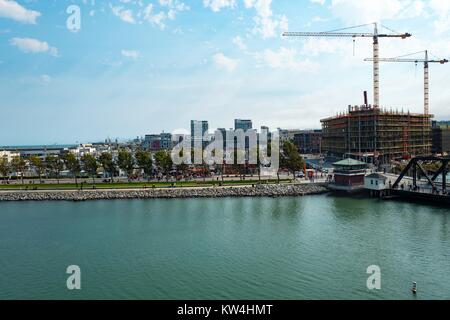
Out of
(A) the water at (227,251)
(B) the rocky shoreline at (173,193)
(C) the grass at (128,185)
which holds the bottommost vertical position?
(A) the water at (227,251)

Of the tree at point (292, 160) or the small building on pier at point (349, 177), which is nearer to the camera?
the small building on pier at point (349, 177)

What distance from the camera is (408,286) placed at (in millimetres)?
17234

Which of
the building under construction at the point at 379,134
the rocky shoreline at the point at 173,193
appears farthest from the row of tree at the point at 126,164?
the building under construction at the point at 379,134

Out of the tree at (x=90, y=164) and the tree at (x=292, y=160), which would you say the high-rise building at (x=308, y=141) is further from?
the tree at (x=90, y=164)

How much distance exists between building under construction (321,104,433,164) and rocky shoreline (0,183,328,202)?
1209 inches

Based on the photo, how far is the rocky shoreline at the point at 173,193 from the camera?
41.4 m

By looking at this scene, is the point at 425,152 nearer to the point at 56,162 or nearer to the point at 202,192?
the point at 202,192

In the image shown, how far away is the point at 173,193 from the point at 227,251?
799 inches

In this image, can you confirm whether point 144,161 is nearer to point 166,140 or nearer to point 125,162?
point 125,162

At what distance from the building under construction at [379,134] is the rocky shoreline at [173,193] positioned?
3071 cm

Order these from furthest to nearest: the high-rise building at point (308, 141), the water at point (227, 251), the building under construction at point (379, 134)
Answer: the high-rise building at point (308, 141), the building under construction at point (379, 134), the water at point (227, 251)

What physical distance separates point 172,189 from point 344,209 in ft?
62.8

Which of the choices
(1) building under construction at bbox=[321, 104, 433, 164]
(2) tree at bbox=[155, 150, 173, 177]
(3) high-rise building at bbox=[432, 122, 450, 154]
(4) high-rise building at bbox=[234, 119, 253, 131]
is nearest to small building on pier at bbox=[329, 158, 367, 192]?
(2) tree at bbox=[155, 150, 173, 177]
